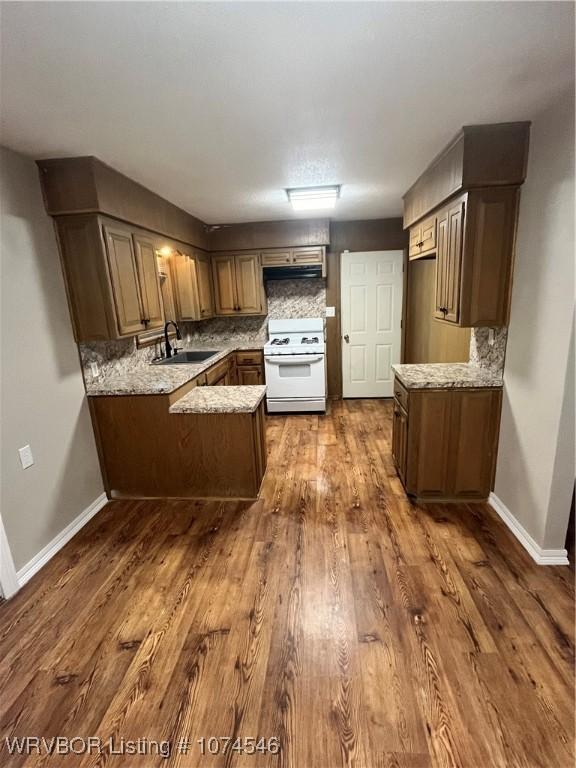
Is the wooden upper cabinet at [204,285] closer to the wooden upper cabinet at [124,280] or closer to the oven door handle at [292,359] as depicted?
the oven door handle at [292,359]

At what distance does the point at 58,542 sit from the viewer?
230 centimetres

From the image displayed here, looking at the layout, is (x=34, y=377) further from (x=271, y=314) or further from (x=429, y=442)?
(x=271, y=314)

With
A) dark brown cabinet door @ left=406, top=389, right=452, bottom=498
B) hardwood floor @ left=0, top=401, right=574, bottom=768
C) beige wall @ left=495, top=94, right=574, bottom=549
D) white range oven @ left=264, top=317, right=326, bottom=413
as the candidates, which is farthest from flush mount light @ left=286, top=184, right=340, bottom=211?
hardwood floor @ left=0, top=401, right=574, bottom=768

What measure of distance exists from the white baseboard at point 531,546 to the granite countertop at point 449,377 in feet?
2.83

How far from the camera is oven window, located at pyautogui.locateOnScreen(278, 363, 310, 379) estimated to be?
14.7 feet

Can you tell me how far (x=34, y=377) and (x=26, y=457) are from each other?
1.56 feet

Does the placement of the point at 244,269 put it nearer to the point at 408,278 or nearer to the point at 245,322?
the point at 245,322

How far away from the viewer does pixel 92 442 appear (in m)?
2.71

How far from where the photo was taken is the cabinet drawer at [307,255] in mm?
4429

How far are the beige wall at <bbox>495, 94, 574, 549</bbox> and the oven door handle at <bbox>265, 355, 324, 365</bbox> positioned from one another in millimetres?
2375

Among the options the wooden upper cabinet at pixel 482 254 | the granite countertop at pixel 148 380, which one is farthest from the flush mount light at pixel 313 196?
the granite countertop at pixel 148 380

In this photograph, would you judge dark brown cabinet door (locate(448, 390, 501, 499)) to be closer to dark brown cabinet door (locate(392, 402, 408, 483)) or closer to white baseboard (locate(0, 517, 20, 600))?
dark brown cabinet door (locate(392, 402, 408, 483))

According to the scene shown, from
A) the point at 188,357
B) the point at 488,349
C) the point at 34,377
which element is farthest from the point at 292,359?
the point at 34,377

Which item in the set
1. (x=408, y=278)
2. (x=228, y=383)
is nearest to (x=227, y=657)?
(x=228, y=383)
